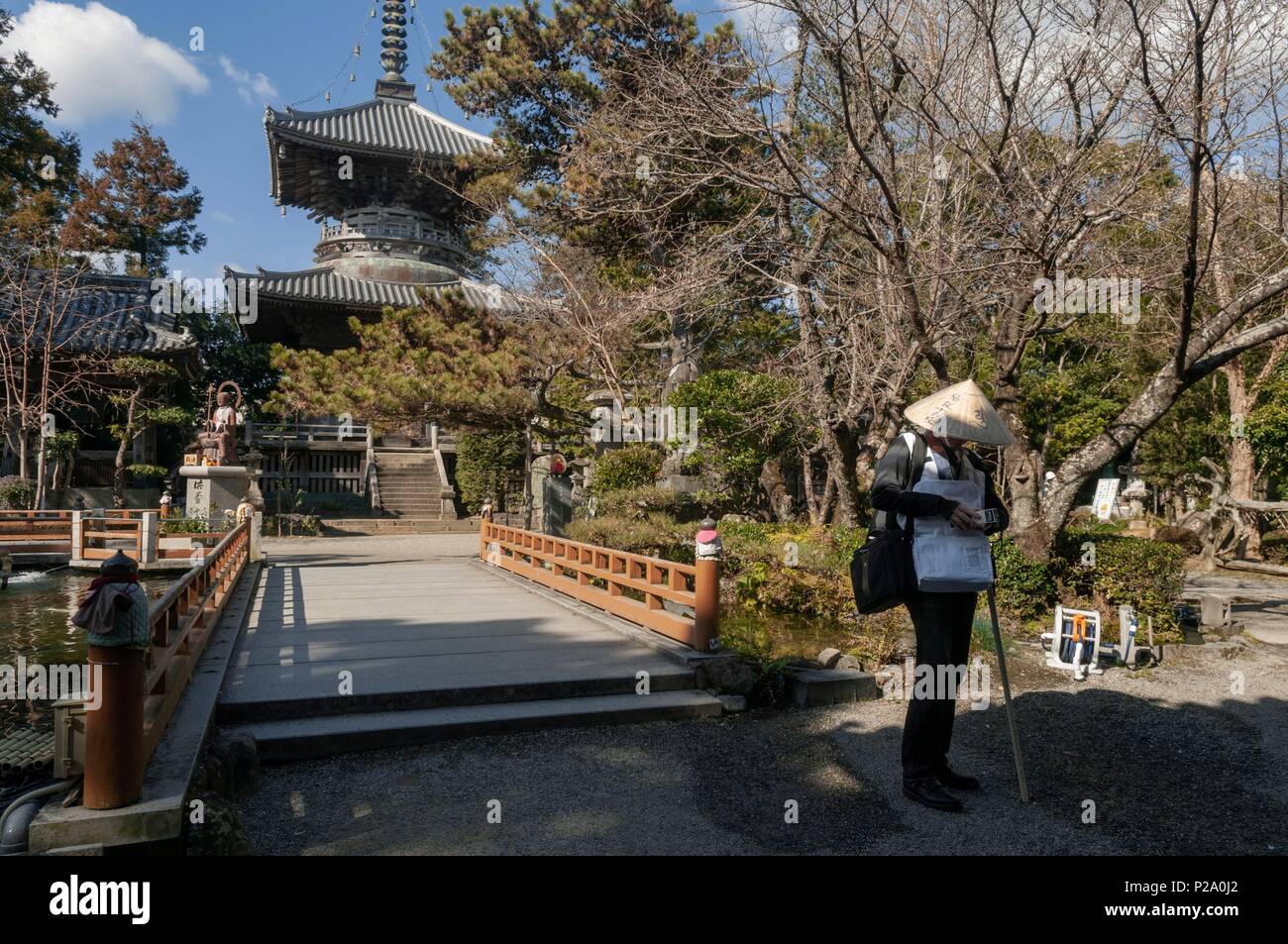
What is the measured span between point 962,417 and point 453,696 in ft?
12.2

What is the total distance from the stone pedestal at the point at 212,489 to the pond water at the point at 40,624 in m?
1.97

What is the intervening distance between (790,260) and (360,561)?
9888 mm

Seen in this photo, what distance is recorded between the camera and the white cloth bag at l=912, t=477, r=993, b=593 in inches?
161

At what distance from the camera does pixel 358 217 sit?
31.5m

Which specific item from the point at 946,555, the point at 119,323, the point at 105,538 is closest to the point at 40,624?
the point at 105,538

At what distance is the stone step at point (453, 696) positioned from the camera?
5285 mm

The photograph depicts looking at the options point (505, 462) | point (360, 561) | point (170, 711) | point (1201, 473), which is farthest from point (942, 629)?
point (505, 462)

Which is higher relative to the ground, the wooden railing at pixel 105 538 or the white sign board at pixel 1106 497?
the white sign board at pixel 1106 497

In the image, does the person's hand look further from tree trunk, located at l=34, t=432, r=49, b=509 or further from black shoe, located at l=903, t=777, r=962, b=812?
tree trunk, located at l=34, t=432, r=49, b=509

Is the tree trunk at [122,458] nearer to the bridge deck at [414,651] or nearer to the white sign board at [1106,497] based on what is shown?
the bridge deck at [414,651]

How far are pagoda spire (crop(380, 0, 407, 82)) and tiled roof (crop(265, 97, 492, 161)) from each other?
2685 millimetres

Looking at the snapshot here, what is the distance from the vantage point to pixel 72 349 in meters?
20.9

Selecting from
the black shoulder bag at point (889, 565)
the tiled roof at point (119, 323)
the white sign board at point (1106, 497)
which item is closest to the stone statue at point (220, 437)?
the tiled roof at point (119, 323)

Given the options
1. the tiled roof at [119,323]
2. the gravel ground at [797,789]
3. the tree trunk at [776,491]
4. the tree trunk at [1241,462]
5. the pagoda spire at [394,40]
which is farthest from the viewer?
the pagoda spire at [394,40]
